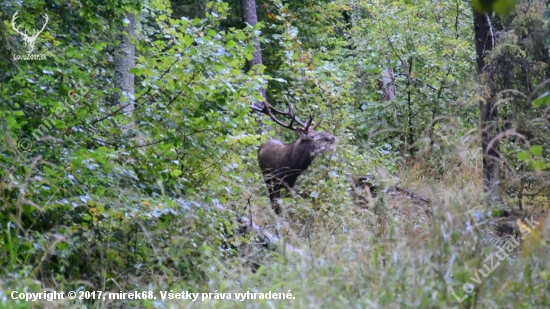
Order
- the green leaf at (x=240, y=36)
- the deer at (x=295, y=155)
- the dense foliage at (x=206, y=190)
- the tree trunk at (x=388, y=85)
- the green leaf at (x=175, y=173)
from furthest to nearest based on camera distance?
the tree trunk at (x=388, y=85), the deer at (x=295, y=155), the green leaf at (x=175, y=173), the green leaf at (x=240, y=36), the dense foliage at (x=206, y=190)

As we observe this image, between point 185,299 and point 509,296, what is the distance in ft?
6.21

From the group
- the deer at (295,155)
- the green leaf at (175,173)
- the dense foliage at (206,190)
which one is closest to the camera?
the dense foliage at (206,190)

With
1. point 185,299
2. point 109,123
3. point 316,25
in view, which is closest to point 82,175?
point 109,123

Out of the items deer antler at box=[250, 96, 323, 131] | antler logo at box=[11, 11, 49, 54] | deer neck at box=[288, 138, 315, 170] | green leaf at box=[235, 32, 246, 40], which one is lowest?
deer neck at box=[288, 138, 315, 170]

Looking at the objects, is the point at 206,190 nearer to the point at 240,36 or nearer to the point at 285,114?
the point at 240,36

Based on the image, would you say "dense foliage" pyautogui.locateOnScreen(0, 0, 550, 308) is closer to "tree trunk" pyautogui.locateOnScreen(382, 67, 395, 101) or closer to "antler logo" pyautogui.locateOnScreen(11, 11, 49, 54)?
"antler logo" pyautogui.locateOnScreen(11, 11, 49, 54)

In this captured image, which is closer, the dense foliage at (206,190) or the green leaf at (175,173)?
the dense foliage at (206,190)

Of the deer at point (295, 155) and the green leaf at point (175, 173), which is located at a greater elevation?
the green leaf at point (175, 173)

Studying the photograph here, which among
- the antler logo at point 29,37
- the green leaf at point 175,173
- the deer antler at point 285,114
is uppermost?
the antler logo at point 29,37

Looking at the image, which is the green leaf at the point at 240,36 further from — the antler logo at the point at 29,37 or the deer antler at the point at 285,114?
the deer antler at the point at 285,114

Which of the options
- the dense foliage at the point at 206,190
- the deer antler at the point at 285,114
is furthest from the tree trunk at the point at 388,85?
the deer antler at the point at 285,114

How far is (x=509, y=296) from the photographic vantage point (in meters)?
3.64

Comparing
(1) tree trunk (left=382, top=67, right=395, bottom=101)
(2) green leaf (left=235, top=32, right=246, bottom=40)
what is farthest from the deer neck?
(1) tree trunk (left=382, top=67, right=395, bottom=101)

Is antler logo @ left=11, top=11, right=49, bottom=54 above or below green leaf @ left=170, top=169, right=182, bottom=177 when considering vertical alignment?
above
